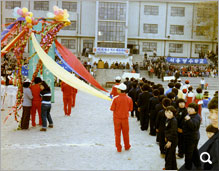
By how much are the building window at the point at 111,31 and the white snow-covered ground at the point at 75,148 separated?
81.2ft

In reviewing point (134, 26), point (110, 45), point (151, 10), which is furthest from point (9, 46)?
point (151, 10)

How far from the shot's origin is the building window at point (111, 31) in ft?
110

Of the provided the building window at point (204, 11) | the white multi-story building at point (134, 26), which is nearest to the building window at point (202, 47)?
the white multi-story building at point (134, 26)

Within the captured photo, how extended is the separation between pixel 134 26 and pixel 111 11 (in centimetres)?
396

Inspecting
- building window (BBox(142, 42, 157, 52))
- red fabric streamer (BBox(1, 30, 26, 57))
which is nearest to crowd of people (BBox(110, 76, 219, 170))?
red fabric streamer (BBox(1, 30, 26, 57))

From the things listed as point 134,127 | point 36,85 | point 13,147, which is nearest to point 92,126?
point 134,127

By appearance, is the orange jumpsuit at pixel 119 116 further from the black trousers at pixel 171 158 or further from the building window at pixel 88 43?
the building window at pixel 88 43

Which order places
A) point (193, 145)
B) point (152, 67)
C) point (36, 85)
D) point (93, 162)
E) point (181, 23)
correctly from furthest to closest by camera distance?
1. point (181, 23)
2. point (152, 67)
3. point (36, 85)
4. point (93, 162)
5. point (193, 145)

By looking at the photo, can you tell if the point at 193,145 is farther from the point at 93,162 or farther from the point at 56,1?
the point at 56,1

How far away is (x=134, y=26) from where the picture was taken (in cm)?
3512

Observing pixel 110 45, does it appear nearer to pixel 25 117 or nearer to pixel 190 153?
pixel 25 117

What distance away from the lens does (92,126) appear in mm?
9250

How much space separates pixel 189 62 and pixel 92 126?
2265 centimetres

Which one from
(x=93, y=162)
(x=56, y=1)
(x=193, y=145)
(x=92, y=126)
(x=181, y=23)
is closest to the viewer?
(x=193, y=145)
